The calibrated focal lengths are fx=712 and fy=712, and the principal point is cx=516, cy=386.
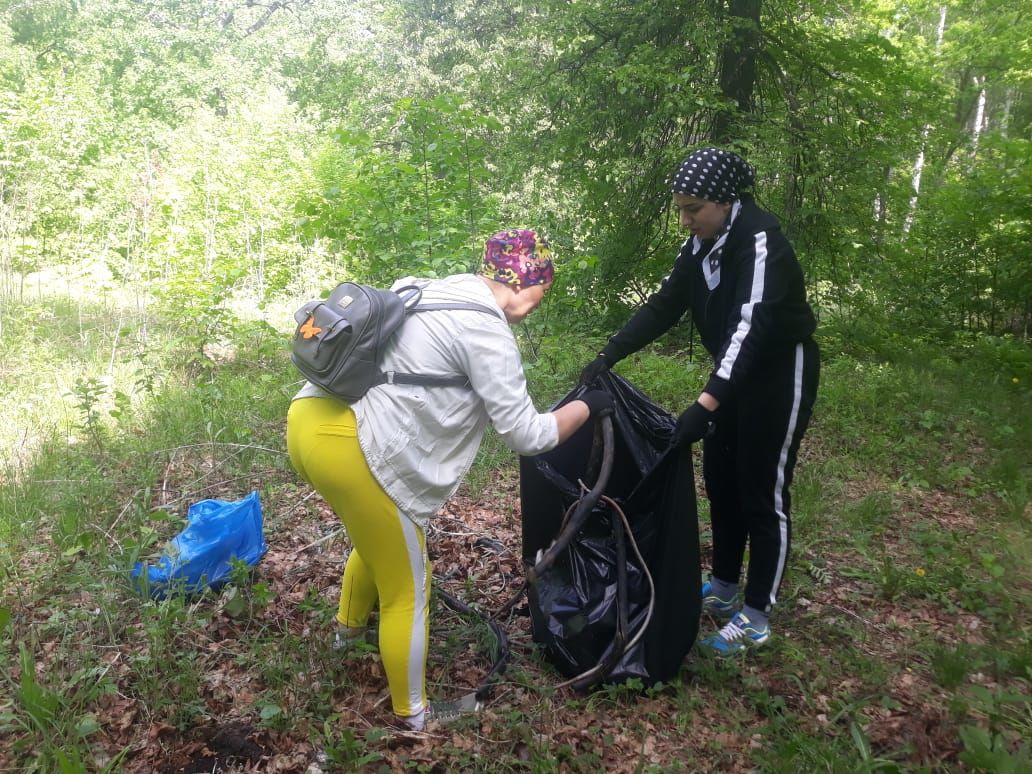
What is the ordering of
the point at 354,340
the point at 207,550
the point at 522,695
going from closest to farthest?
the point at 354,340, the point at 522,695, the point at 207,550

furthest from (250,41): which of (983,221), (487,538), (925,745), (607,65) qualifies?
(925,745)

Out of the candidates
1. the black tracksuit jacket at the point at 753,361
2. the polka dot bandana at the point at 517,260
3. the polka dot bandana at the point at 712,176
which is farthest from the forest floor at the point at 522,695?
the polka dot bandana at the point at 712,176

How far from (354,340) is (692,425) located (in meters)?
1.21

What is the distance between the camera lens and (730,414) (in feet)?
9.65

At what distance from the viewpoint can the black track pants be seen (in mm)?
2766

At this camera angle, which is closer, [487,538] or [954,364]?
[487,538]

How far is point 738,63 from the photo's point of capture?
6.82 m

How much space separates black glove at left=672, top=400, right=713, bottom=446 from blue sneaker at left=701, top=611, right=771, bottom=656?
950 mm

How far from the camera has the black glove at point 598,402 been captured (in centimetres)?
245

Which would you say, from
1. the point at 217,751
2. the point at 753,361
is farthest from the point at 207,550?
the point at 753,361

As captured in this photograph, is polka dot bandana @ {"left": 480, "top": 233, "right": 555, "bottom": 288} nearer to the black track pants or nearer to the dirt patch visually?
the black track pants

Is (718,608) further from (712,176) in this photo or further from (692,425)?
(712,176)

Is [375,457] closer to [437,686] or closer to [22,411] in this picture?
[437,686]

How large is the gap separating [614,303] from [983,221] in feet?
13.5
